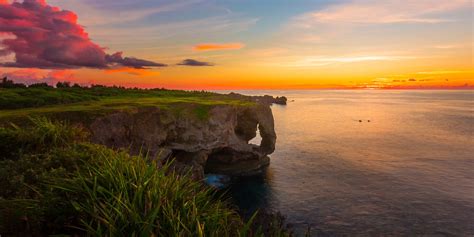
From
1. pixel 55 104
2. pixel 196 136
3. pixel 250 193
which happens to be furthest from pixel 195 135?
pixel 55 104

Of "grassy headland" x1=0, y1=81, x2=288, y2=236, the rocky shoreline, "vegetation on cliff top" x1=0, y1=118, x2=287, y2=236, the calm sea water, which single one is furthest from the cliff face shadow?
"vegetation on cliff top" x1=0, y1=118, x2=287, y2=236

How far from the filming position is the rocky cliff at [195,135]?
2958 centimetres

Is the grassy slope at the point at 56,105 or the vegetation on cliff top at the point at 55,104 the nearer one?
the grassy slope at the point at 56,105

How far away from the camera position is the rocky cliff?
97.0ft

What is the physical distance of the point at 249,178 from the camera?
42719 millimetres

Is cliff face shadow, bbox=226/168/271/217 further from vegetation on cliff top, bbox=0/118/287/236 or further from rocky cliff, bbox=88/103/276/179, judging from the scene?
vegetation on cliff top, bbox=0/118/287/236

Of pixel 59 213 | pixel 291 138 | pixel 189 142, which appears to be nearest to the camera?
pixel 59 213

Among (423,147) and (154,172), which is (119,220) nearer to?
(154,172)

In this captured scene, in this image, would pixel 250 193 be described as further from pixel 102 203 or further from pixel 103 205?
pixel 103 205

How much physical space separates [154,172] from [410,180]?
40185 mm

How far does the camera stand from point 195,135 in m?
A: 37.3

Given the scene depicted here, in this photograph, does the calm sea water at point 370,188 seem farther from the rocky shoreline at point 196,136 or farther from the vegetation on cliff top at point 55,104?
the vegetation on cliff top at point 55,104

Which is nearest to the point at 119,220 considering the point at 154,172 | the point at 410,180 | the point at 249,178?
the point at 154,172

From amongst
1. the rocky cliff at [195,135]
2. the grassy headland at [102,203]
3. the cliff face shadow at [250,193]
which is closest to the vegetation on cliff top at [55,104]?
the rocky cliff at [195,135]
